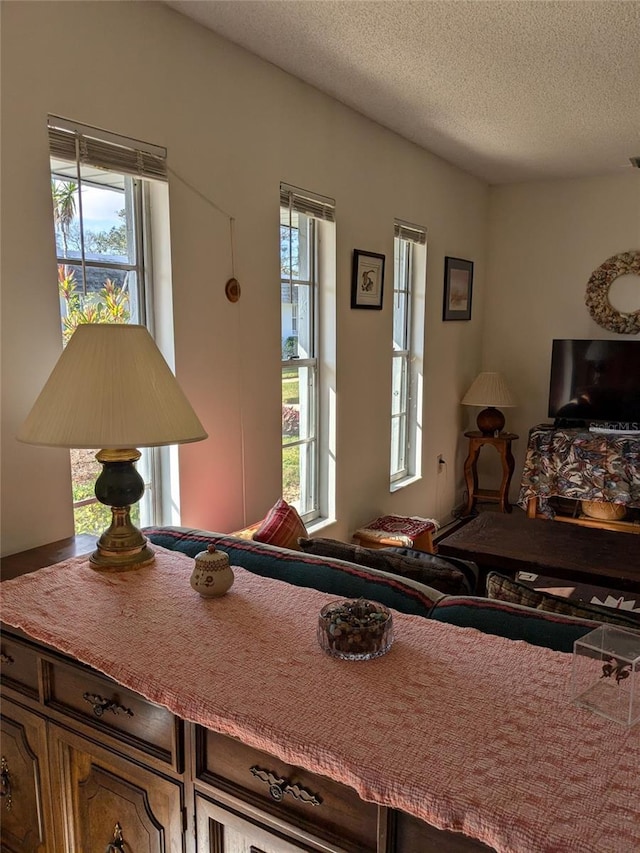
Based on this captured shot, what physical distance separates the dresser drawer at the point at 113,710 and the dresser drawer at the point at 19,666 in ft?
0.17

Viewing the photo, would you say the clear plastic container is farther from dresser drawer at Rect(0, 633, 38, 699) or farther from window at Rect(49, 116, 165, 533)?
window at Rect(49, 116, 165, 533)

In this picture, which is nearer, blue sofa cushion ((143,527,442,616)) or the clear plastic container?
the clear plastic container

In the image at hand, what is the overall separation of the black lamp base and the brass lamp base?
3.69m

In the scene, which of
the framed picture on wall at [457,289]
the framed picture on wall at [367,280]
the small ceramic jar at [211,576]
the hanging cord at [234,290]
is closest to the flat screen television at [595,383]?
the framed picture on wall at [457,289]

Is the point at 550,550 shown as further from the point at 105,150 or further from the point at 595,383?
the point at 105,150

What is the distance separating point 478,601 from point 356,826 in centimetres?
60

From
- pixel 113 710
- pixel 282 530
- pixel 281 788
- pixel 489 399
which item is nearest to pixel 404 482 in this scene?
pixel 489 399

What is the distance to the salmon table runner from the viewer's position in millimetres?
892

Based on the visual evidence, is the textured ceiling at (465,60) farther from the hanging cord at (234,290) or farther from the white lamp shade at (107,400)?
the white lamp shade at (107,400)

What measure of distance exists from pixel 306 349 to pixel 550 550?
153 centimetres

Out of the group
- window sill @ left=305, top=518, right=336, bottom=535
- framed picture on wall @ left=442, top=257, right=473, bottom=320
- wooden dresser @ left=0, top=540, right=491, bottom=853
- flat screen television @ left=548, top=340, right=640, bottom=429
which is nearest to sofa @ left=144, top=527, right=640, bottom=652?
wooden dresser @ left=0, top=540, right=491, bottom=853

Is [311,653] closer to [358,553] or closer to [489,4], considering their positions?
[358,553]

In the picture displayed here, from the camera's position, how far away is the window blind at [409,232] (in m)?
3.92

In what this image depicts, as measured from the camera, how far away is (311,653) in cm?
129
